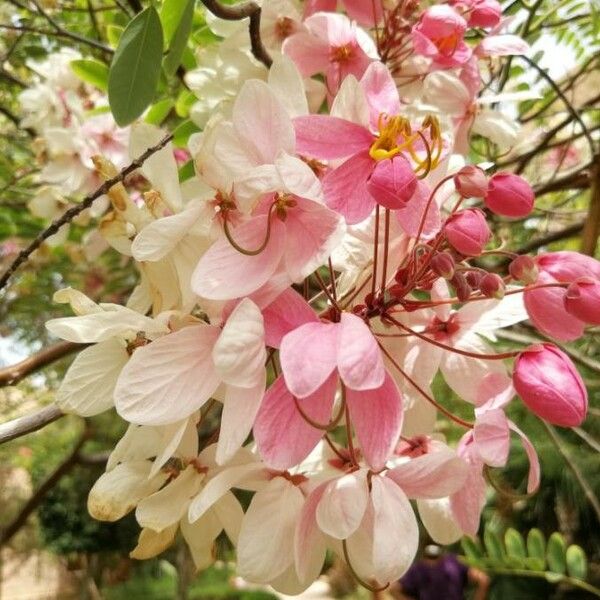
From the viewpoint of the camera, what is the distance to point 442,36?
1.53 feet

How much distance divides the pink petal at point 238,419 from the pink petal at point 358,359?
0.04 metres

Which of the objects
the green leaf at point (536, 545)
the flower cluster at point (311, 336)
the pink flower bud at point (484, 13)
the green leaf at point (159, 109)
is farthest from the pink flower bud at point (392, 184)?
the green leaf at point (536, 545)

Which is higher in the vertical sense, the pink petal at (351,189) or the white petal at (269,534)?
the pink petal at (351,189)

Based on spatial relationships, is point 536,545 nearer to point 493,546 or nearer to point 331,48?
point 493,546

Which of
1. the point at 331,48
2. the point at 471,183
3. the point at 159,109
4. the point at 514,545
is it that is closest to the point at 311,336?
the point at 471,183

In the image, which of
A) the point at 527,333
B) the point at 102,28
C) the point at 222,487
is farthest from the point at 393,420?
the point at 102,28

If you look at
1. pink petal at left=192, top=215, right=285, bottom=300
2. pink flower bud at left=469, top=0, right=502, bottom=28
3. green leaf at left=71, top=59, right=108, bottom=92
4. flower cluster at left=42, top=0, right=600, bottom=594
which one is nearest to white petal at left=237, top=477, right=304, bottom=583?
flower cluster at left=42, top=0, right=600, bottom=594

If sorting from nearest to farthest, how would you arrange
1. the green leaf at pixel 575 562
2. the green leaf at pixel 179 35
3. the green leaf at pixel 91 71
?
the green leaf at pixel 179 35, the green leaf at pixel 91 71, the green leaf at pixel 575 562

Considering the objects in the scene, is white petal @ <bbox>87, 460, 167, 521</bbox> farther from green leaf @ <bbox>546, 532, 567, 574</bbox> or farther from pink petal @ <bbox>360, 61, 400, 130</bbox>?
green leaf @ <bbox>546, 532, 567, 574</bbox>

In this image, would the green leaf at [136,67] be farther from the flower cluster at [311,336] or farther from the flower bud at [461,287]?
the flower bud at [461,287]

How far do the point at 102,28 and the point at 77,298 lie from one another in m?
0.78

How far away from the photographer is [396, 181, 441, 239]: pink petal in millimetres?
342

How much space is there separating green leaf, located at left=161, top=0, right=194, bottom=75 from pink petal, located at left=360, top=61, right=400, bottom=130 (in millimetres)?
115

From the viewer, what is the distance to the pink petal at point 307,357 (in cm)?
27
